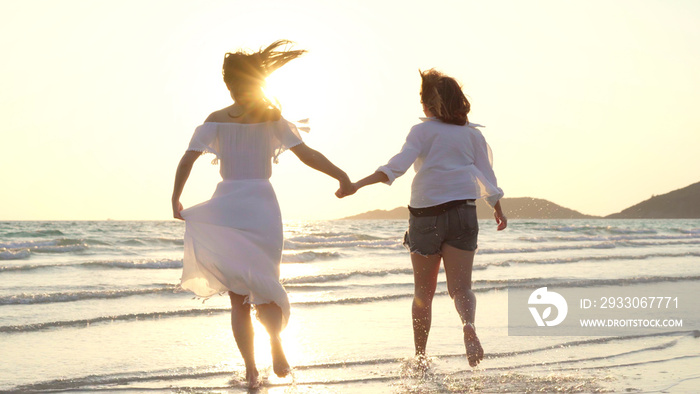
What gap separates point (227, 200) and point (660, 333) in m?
4.15

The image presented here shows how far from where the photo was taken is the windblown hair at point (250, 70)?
13.3ft

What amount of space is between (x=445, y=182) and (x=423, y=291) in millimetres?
733

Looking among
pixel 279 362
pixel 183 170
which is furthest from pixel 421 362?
pixel 183 170

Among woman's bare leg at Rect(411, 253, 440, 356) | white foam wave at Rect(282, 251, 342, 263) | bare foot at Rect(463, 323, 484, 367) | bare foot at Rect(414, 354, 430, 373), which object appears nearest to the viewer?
bare foot at Rect(463, 323, 484, 367)

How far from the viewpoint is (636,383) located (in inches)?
173

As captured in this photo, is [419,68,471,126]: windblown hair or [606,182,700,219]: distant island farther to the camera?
[606,182,700,219]: distant island

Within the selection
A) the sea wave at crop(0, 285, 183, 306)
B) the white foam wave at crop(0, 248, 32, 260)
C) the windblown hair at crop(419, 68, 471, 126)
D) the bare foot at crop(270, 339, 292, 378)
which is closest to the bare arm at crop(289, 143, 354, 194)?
the windblown hair at crop(419, 68, 471, 126)

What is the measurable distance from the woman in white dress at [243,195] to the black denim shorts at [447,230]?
0.89 meters

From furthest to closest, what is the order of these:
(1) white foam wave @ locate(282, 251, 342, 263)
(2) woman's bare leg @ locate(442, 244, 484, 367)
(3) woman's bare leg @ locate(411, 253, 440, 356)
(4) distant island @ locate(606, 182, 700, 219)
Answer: (4) distant island @ locate(606, 182, 700, 219)
(1) white foam wave @ locate(282, 251, 342, 263)
(3) woman's bare leg @ locate(411, 253, 440, 356)
(2) woman's bare leg @ locate(442, 244, 484, 367)

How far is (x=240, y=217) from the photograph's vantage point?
4.07 m

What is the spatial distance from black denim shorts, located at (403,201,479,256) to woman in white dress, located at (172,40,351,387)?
35.0 inches

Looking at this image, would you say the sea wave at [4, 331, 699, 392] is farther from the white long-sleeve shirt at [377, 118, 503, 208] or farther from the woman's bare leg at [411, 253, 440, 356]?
the white long-sleeve shirt at [377, 118, 503, 208]

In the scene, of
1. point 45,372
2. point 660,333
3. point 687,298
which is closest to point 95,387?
point 45,372

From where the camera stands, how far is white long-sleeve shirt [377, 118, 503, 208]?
4402mm
